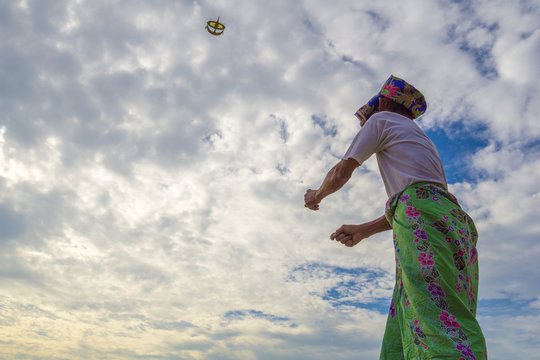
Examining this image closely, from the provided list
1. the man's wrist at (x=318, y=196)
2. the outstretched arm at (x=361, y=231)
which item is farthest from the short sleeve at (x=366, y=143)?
the outstretched arm at (x=361, y=231)

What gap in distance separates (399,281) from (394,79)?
6.29ft

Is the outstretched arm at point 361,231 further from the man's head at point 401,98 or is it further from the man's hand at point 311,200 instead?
the man's head at point 401,98

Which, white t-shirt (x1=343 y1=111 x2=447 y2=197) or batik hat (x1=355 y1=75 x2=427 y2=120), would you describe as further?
batik hat (x1=355 y1=75 x2=427 y2=120)

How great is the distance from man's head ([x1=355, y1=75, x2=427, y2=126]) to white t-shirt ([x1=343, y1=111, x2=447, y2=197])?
27 cm

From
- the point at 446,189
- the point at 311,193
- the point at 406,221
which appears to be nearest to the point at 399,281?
the point at 406,221

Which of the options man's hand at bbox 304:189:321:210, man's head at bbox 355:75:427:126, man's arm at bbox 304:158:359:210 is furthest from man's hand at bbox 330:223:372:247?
man's head at bbox 355:75:427:126

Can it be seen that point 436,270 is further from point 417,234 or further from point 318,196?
point 318,196

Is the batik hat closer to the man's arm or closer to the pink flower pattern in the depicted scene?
the man's arm

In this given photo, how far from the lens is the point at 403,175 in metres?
3.39

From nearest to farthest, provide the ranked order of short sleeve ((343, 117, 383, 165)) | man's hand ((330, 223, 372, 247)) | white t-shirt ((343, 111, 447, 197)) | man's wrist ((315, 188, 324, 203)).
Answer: white t-shirt ((343, 111, 447, 197)) → short sleeve ((343, 117, 383, 165)) → man's wrist ((315, 188, 324, 203)) → man's hand ((330, 223, 372, 247))

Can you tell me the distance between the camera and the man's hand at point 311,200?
394 centimetres

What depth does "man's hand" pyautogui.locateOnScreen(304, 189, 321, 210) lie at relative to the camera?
3.94 m

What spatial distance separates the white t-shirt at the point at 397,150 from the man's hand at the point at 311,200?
1.80ft

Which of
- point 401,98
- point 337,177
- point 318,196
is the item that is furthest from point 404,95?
point 318,196
